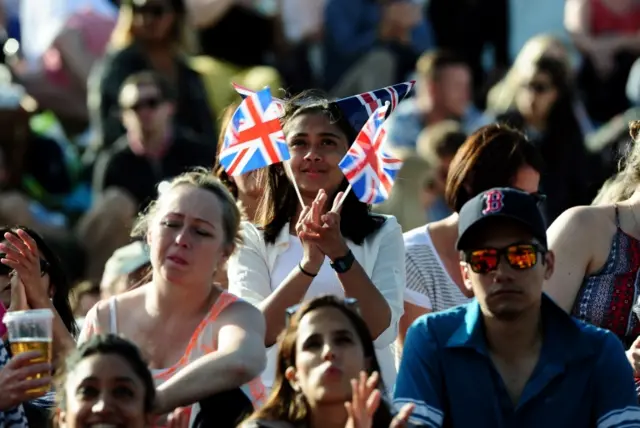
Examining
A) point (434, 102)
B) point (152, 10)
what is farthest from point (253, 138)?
point (434, 102)

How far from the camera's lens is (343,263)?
6.95m

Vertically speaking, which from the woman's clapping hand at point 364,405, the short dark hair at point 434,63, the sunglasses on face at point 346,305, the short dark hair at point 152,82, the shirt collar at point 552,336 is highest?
the short dark hair at point 434,63

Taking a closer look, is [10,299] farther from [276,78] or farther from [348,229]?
[276,78]

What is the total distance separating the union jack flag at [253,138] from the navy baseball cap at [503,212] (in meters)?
1.25

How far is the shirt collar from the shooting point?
632 cm

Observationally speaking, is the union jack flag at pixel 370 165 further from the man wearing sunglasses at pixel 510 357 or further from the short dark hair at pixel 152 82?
the short dark hair at pixel 152 82

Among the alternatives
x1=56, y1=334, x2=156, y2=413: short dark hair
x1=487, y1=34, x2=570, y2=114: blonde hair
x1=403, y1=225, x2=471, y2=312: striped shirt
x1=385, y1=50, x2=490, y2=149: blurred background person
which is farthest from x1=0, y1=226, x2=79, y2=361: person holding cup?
x1=385, y1=50, x2=490, y2=149: blurred background person

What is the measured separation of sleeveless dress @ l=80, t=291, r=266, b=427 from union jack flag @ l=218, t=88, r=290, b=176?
779 millimetres

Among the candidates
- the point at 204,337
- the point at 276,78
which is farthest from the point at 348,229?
the point at 276,78

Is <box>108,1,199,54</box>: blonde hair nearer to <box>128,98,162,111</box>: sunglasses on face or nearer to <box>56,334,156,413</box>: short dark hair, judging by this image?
<box>128,98,162,111</box>: sunglasses on face

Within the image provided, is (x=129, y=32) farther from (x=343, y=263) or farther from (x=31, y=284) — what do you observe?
(x=343, y=263)

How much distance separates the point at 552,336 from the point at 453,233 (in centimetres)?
175

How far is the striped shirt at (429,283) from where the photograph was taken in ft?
26.2

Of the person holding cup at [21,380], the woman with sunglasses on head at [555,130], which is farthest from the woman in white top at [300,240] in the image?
the woman with sunglasses on head at [555,130]
